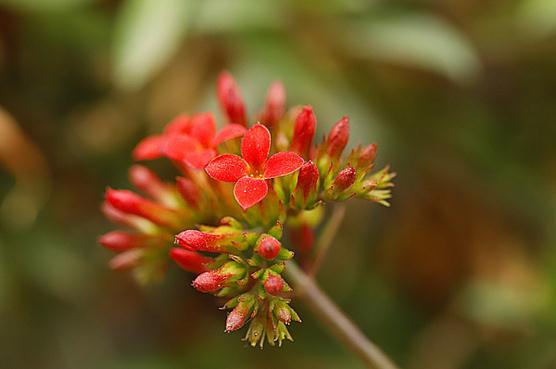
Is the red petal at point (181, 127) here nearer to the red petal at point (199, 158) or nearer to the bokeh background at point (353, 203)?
→ the red petal at point (199, 158)

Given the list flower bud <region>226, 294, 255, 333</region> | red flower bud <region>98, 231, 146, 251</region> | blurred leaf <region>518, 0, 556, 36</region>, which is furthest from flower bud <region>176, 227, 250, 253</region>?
blurred leaf <region>518, 0, 556, 36</region>

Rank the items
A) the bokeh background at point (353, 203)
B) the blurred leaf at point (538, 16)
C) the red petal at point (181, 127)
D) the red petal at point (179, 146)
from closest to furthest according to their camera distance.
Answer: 1. the red petal at point (179, 146)
2. the red petal at point (181, 127)
3. the blurred leaf at point (538, 16)
4. the bokeh background at point (353, 203)

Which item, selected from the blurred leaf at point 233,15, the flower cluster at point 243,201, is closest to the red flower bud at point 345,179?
the flower cluster at point 243,201

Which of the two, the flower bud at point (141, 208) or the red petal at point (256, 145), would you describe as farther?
the flower bud at point (141, 208)

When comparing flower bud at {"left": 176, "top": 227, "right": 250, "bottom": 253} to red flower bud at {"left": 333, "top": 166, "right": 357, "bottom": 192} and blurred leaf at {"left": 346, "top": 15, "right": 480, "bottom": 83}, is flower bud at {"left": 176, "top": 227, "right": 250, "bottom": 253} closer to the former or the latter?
red flower bud at {"left": 333, "top": 166, "right": 357, "bottom": 192}

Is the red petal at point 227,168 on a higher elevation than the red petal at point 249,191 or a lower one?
higher

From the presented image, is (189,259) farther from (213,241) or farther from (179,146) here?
(179,146)
